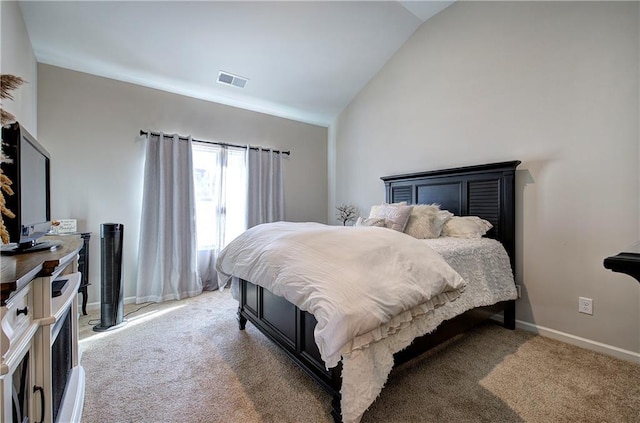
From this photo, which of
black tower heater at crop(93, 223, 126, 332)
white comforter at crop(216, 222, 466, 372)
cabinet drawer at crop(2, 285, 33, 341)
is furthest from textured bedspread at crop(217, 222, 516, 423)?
black tower heater at crop(93, 223, 126, 332)

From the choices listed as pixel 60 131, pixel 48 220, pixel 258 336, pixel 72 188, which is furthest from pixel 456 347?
pixel 60 131

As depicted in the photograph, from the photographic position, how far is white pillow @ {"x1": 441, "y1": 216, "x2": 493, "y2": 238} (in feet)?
8.41

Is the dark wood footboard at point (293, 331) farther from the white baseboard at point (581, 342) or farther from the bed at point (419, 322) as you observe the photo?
the white baseboard at point (581, 342)

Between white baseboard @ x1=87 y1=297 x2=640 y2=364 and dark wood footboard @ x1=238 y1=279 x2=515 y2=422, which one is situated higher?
dark wood footboard @ x1=238 y1=279 x2=515 y2=422

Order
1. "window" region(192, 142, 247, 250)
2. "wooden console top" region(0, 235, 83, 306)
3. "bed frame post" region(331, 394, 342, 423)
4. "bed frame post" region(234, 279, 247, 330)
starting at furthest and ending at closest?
"window" region(192, 142, 247, 250) → "bed frame post" region(234, 279, 247, 330) → "bed frame post" region(331, 394, 342, 423) → "wooden console top" region(0, 235, 83, 306)

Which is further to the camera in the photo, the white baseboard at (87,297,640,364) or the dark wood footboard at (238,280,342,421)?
the white baseboard at (87,297,640,364)

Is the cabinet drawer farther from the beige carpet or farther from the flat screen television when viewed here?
the beige carpet

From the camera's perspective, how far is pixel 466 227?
2604mm

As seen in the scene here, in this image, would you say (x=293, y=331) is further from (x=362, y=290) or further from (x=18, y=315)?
(x=18, y=315)

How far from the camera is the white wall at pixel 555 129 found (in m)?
2.02

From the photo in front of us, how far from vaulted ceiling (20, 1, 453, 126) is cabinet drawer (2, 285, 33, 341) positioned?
2716 millimetres

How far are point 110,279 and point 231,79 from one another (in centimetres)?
264

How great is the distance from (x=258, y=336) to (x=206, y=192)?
2.20 metres

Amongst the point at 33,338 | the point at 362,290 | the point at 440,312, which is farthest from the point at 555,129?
the point at 33,338
